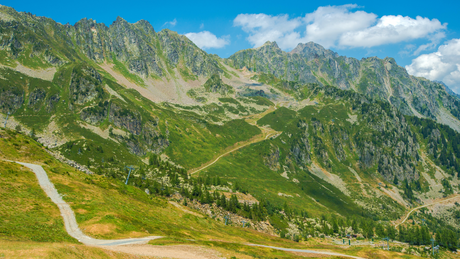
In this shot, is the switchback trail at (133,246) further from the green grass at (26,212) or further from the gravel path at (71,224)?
the green grass at (26,212)

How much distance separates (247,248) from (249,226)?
65131mm

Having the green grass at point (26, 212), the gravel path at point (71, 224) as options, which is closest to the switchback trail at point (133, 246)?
the gravel path at point (71, 224)

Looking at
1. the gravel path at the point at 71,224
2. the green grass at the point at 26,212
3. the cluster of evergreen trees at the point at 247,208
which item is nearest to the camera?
the green grass at the point at 26,212

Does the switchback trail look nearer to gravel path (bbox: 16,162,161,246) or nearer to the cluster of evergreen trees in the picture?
gravel path (bbox: 16,162,161,246)

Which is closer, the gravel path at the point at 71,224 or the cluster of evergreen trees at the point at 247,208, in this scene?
the gravel path at the point at 71,224

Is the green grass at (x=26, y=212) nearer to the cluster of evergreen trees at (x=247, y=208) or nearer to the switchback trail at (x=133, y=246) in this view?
the switchback trail at (x=133, y=246)

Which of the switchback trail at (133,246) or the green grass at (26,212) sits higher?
the green grass at (26,212)

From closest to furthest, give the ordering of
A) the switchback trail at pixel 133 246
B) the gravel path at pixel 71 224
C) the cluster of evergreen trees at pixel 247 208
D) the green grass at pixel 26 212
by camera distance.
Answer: the green grass at pixel 26 212
the switchback trail at pixel 133 246
the gravel path at pixel 71 224
the cluster of evergreen trees at pixel 247 208

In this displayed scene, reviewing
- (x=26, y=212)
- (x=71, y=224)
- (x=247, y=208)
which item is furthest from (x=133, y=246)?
(x=247, y=208)

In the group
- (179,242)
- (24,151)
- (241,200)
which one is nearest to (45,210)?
(179,242)

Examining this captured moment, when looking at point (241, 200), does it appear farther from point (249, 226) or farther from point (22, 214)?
point (22, 214)

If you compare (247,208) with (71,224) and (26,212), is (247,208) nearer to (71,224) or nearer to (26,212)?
Answer: (71,224)

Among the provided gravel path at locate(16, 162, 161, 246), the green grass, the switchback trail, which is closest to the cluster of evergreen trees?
gravel path at locate(16, 162, 161, 246)

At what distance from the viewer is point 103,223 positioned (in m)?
54.5
